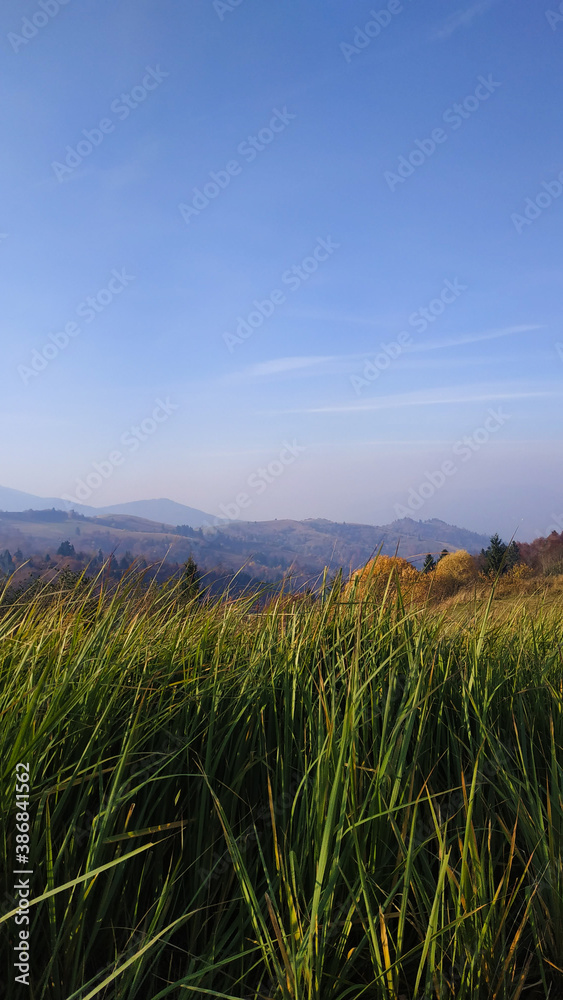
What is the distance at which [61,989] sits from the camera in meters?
1.36

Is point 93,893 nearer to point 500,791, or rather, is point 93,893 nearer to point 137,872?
point 137,872

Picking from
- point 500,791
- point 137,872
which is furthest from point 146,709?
point 500,791

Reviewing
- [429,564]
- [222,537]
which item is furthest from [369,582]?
[222,537]

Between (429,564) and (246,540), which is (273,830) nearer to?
(429,564)

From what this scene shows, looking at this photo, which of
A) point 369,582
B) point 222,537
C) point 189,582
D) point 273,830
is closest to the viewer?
point 273,830

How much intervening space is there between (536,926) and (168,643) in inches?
71.1

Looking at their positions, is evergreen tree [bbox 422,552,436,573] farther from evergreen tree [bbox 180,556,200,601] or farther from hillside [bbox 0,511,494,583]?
evergreen tree [bbox 180,556,200,601]

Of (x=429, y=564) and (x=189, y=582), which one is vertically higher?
(x=429, y=564)

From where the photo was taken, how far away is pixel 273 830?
5.22ft

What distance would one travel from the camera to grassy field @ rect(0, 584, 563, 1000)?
53.6 inches

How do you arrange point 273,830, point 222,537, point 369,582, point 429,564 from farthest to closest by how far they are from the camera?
point 222,537
point 429,564
point 369,582
point 273,830

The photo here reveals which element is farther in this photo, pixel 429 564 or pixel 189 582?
pixel 429 564

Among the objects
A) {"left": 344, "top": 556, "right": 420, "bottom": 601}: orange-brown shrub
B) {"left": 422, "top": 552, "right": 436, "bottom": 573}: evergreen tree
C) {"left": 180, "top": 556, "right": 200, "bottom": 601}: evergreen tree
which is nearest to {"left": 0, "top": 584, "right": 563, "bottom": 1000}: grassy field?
{"left": 344, "top": 556, "right": 420, "bottom": 601}: orange-brown shrub

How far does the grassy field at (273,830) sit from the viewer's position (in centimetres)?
136
